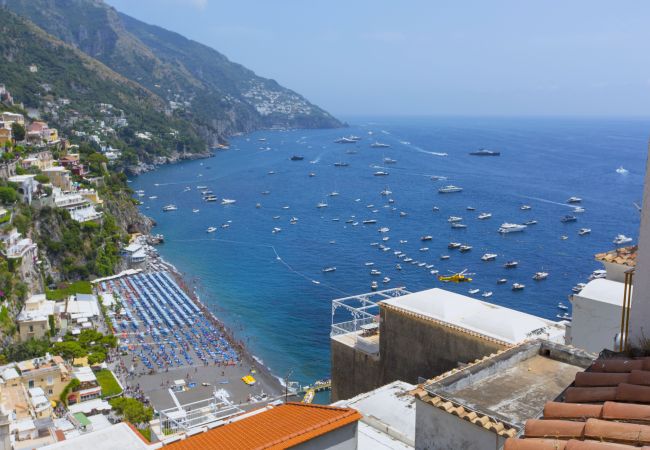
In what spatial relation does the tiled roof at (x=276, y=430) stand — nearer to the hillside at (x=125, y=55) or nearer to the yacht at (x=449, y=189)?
the yacht at (x=449, y=189)

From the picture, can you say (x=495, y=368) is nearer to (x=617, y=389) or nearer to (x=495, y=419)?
(x=495, y=419)

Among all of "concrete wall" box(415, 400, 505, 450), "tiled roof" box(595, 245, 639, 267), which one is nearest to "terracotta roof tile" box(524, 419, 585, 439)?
"concrete wall" box(415, 400, 505, 450)

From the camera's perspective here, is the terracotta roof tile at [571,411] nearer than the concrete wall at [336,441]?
Yes

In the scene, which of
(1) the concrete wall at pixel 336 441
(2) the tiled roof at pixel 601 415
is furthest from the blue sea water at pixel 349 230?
(2) the tiled roof at pixel 601 415

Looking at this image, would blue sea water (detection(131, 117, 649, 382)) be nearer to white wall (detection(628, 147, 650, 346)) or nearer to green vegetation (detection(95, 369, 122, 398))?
green vegetation (detection(95, 369, 122, 398))

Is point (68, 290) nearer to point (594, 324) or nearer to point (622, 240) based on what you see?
point (594, 324)

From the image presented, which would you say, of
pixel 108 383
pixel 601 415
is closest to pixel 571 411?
pixel 601 415

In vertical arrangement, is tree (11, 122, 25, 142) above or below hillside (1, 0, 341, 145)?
below

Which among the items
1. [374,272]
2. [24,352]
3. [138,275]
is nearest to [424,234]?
[374,272]
